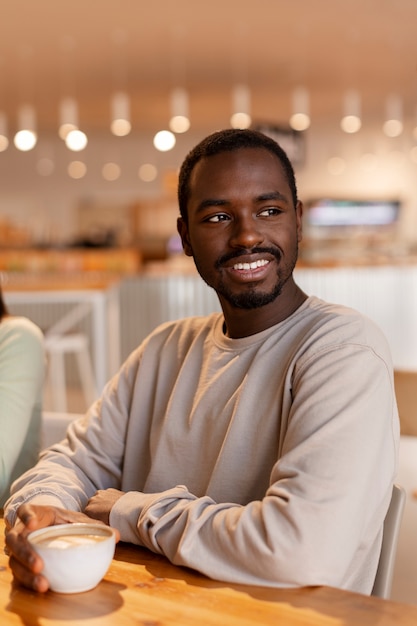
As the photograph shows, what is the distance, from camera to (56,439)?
1.78 metres

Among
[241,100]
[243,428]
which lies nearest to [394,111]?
[241,100]

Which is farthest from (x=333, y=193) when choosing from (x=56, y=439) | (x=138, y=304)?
(x=56, y=439)

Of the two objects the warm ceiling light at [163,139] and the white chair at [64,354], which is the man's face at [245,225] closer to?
the white chair at [64,354]

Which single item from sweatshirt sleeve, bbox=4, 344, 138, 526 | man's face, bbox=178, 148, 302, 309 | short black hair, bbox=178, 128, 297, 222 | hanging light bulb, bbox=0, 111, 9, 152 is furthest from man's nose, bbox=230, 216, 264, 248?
hanging light bulb, bbox=0, 111, 9, 152

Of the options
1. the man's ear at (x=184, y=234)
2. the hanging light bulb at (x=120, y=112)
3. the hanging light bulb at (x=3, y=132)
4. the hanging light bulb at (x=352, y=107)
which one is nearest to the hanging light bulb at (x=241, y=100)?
the hanging light bulb at (x=352, y=107)

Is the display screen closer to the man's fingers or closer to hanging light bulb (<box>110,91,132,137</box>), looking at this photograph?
hanging light bulb (<box>110,91,132,137</box>)

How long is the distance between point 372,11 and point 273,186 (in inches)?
197

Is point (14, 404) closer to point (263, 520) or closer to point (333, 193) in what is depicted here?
point (263, 520)

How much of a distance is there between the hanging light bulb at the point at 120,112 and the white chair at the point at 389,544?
5.58 metres

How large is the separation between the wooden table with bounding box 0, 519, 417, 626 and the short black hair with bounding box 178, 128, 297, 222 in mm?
616

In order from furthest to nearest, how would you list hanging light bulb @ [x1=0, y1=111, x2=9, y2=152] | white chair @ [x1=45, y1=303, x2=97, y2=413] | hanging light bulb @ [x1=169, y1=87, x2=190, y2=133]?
hanging light bulb @ [x1=0, y1=111, x2=9, y2=152], hanging light bulb @ [x1=169, y1=87, x2=190, y2=133], white chair @ [x1=45, y1=303, x2=97, y2=413]

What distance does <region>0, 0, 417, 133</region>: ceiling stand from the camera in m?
5.65

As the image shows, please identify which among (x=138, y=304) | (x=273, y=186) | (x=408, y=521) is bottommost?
(x=408, y=521)

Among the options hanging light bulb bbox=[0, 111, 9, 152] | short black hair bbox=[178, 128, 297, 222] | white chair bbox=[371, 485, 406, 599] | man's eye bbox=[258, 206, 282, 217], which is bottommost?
white chair bbox=[371, 485, 406, 599]
